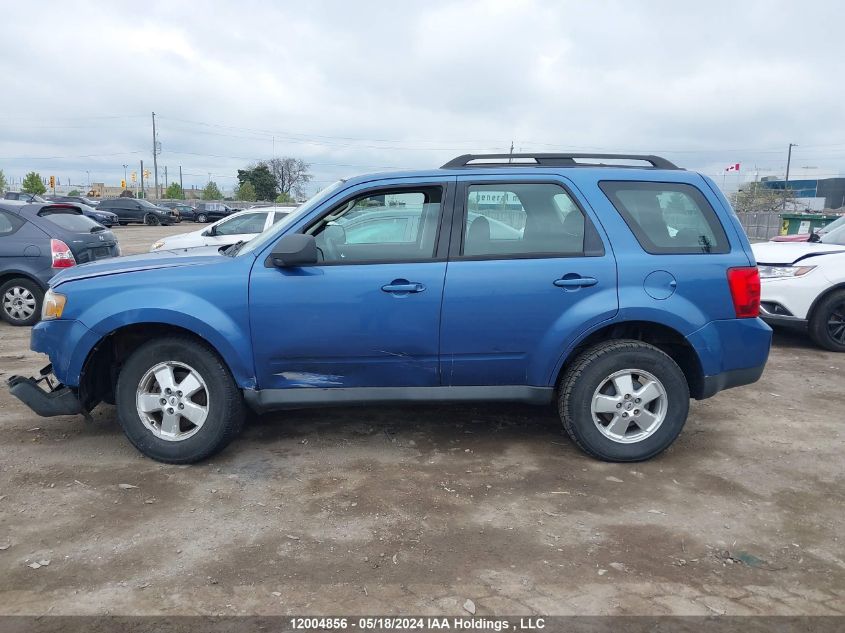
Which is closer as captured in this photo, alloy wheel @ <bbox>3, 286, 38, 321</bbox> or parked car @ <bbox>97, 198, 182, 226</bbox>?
alloy wheel @ <bbox>3, 286, 38, 321</bbox>

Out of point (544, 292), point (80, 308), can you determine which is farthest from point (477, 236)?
point (80, 308)

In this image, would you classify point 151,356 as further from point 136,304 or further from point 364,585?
point 364,585

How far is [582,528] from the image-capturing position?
11.4ft

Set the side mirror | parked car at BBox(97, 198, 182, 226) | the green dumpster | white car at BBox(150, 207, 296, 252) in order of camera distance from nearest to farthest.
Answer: the side mirror, white car at BBox(150, 207, 296, 252), the green dumpster, parked car at BBox(97, 198, 182, 226)

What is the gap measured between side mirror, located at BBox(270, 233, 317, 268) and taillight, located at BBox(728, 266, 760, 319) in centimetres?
256

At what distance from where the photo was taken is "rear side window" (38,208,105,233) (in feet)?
28.7

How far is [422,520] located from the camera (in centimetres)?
355

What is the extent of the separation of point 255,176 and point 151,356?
86829mm

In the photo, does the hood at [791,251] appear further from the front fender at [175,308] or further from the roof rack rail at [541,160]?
the front fender at [175,308]

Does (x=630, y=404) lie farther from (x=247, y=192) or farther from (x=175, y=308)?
(x=247, y=192)

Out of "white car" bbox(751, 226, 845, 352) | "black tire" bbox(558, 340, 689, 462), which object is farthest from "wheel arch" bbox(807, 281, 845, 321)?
"black tire" bbox(558, 340, 689, 462)


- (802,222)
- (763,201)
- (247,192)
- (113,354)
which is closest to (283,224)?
(113,354)

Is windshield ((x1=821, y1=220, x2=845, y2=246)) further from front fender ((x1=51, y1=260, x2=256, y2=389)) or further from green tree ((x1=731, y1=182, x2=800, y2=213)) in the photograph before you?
green tree ((x1=731, y1=182, x2=800, y2=213))

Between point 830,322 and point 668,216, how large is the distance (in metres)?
4.34
